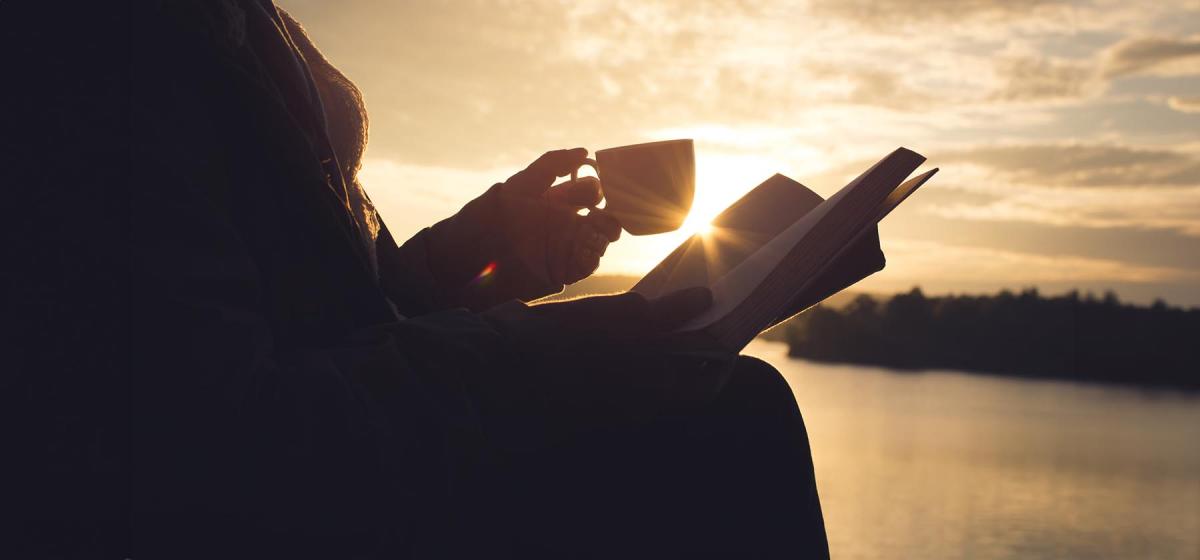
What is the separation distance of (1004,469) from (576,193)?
46.0 metres

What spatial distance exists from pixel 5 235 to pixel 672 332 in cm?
56

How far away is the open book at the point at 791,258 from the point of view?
0.84 meters

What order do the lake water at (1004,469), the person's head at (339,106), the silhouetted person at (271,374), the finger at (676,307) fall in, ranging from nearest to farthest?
the silhouetted person at (271,374), the finger at (676,307), the person's head at (339,106), the lake water at (1004,469)

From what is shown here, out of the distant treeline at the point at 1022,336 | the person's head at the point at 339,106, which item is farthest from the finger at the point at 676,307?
the distant treeline at the point at 1022,336

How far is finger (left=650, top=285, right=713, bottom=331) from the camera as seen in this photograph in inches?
32.6

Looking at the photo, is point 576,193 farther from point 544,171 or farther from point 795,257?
point 795,257

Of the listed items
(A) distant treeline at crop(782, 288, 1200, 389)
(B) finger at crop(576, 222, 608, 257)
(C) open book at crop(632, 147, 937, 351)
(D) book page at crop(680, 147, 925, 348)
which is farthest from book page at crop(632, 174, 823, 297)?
(A) distant treeline at crop(782, 288, 1200, 389)

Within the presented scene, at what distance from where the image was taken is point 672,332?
829 mm

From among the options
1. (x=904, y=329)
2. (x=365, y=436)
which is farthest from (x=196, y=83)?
(x=904, y=329)

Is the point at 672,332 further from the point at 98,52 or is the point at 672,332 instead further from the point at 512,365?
the point at 98,52

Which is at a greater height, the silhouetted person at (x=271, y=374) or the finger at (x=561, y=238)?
the finger at (x=561, y=238)

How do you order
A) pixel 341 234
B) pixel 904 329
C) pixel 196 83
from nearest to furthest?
pixel 196 83
pixel 341 234
pixel 904 329

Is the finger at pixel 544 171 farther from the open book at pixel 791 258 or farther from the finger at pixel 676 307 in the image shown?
the finger at pixel 676 307

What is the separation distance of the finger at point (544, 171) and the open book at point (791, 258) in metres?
0.47
